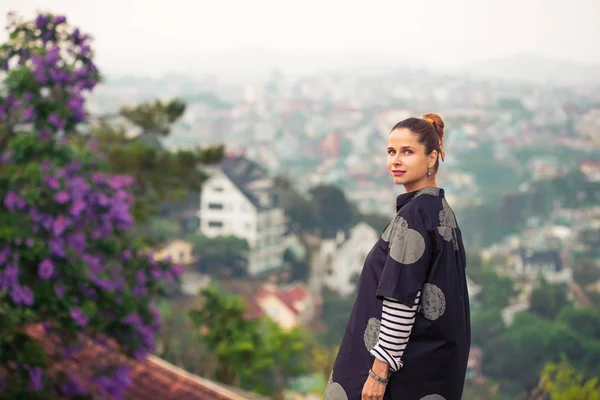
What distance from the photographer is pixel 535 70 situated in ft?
54.6

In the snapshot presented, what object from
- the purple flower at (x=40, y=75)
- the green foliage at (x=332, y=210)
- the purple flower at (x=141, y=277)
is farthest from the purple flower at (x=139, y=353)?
the green foliage at (x=332, y=210)

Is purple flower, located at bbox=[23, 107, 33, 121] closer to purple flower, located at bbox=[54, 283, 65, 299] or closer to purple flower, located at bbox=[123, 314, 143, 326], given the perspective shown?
purple flower, located at bbox=[54, 283, 65, 299]

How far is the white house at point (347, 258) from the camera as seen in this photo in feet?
49.1

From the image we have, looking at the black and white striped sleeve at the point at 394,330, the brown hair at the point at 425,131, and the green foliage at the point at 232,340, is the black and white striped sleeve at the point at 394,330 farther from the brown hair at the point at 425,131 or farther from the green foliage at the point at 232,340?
the green foliage at the point at 232,340

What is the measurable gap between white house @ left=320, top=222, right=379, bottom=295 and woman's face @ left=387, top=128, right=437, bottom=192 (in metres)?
13.4

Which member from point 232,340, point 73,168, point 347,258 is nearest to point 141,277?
point 73,168

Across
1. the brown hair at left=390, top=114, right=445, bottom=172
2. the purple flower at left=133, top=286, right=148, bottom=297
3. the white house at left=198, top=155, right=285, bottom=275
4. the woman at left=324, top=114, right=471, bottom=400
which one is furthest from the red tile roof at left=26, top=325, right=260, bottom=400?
the white house at left=198, top=155, right=285, bottom=275

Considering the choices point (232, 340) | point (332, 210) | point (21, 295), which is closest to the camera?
point (21, 295)

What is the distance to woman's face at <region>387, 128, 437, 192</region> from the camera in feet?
4.46

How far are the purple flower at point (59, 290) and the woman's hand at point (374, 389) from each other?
200 centimetres

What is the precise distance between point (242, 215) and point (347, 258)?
2.39m

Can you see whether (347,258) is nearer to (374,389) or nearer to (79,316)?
(79,316)

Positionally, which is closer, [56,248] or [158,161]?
[56,248]

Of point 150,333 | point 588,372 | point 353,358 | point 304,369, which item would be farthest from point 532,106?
point 353,358
